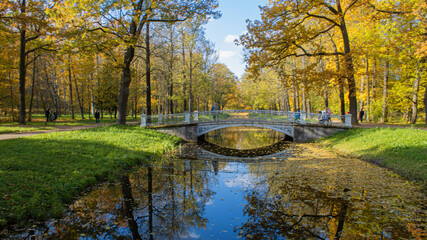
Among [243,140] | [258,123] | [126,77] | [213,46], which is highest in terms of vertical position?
[213,46]

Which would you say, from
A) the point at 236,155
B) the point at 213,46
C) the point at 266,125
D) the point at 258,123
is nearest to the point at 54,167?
the point at 236,155

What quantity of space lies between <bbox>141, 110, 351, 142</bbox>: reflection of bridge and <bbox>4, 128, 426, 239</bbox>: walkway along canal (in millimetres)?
9901

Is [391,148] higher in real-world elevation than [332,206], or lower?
higher

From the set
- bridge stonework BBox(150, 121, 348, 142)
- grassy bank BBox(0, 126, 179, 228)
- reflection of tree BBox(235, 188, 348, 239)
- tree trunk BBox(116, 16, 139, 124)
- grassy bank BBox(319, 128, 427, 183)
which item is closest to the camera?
reflection of tree BBox(235, 188, 348, 239)

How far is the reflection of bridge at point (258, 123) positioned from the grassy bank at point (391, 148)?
285 cm

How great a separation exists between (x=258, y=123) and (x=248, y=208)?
15.1 metres

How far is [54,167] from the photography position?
7465 millimetres

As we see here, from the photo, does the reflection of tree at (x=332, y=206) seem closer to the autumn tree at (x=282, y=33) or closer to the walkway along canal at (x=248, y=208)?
the walkway along canal at (x=248, y=208)

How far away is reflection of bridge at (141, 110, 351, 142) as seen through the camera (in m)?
18.9

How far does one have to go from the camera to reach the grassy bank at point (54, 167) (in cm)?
530

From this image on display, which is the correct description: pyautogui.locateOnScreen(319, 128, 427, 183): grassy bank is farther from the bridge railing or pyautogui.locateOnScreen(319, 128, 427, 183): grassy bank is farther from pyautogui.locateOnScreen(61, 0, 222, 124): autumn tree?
pyautogui.locateOnScreen(61, 0, 222, 124): autumn tree

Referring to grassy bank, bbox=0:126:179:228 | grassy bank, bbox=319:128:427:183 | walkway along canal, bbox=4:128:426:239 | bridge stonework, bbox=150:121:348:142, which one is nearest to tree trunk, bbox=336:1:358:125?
bridge stonework, bbox=150:121:348:142

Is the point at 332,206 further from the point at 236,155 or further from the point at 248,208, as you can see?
the point at 236,155

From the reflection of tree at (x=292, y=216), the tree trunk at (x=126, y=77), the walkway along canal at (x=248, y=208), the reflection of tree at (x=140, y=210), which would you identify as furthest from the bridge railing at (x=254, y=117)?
the reflection of tree at (x=292, y=216)
